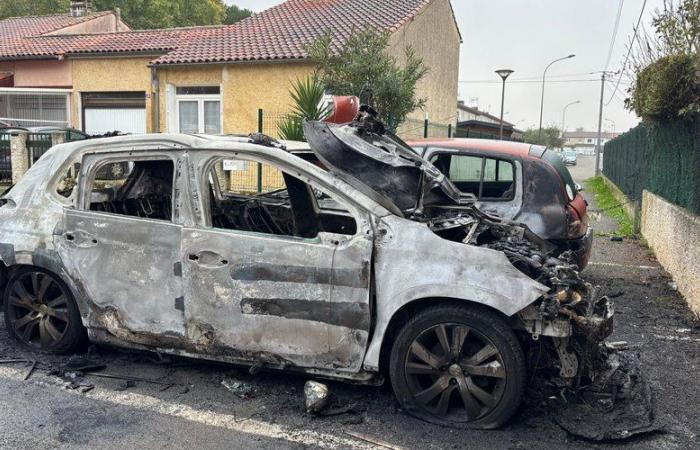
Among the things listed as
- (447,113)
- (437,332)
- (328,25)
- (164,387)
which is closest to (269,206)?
(164,387)

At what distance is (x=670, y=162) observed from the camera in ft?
30.2

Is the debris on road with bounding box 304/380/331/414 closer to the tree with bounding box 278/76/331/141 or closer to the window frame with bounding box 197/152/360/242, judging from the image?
the window frame with bounding box 197/152/360/242

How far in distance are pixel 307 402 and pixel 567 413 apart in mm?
1616

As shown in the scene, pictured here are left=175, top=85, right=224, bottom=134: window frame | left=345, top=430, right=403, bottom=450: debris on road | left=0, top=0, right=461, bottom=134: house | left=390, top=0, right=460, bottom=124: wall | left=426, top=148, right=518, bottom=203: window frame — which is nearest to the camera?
left=345, top=430, right=403, bottom=450: debris on road

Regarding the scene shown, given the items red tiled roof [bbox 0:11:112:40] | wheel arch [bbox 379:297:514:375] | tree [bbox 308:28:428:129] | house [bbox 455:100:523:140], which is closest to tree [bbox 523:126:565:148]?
house [bbox 455:100:523:140]

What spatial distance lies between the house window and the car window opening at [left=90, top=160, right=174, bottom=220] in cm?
1364

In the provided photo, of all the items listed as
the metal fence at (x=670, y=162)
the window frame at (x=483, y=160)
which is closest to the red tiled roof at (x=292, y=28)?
the metal fence at (x=670, y=162)

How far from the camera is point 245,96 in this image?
1759cm

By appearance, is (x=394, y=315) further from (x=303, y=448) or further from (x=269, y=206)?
(x=269, y=206)

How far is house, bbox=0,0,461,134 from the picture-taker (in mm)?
17469

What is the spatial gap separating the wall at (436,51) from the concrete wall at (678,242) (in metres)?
10.5

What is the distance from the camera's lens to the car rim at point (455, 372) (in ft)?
11.7

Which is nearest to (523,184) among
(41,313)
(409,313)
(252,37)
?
(409,313)

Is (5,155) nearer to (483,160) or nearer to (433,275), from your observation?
(483,160)
